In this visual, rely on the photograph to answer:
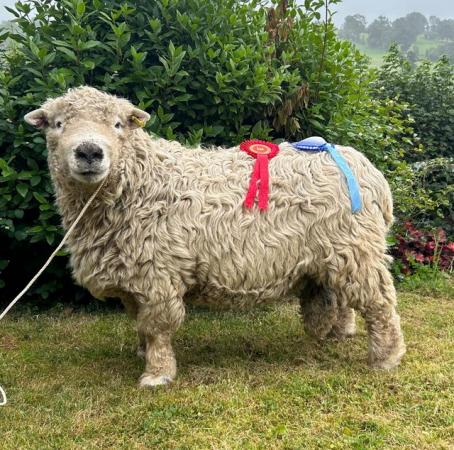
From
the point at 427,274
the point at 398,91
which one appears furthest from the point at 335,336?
the point at 398,91

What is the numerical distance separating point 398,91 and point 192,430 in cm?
765

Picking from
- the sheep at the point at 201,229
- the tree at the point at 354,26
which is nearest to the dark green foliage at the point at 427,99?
the sheep at the point at 201,229

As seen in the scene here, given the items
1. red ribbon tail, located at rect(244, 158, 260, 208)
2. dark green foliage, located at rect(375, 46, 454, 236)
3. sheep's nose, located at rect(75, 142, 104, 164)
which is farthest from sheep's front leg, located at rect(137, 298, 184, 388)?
dark green foliage, located at rect(375, 46, 454, 236)

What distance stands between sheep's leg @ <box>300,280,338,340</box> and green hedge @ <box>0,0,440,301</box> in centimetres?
165

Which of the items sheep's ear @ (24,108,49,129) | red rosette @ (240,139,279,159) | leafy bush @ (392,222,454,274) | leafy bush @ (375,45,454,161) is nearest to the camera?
sheep's ear @ (24,108,49,129)

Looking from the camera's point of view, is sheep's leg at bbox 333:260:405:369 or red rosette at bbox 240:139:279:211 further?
sheep's leg at bbox 333:260:405:369

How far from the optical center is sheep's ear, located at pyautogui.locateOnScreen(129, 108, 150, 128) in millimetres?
3826

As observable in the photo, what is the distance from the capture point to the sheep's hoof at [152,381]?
4023mm

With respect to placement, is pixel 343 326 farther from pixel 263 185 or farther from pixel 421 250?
pixel 421 250

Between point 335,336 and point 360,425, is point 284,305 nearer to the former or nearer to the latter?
point 335,336

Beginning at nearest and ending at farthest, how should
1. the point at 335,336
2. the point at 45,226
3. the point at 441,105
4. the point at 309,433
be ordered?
1. the point at 309,433
2. the point at 335,336
3. the point at 45,226
4. the point at 441,105

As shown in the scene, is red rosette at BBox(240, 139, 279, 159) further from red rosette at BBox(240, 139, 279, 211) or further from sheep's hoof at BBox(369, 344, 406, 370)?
sheep's hoof at BBox(369, 344, 406, 370)

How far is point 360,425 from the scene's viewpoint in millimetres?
3449

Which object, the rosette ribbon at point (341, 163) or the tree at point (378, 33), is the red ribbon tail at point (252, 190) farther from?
the tree at point (378, 33)
